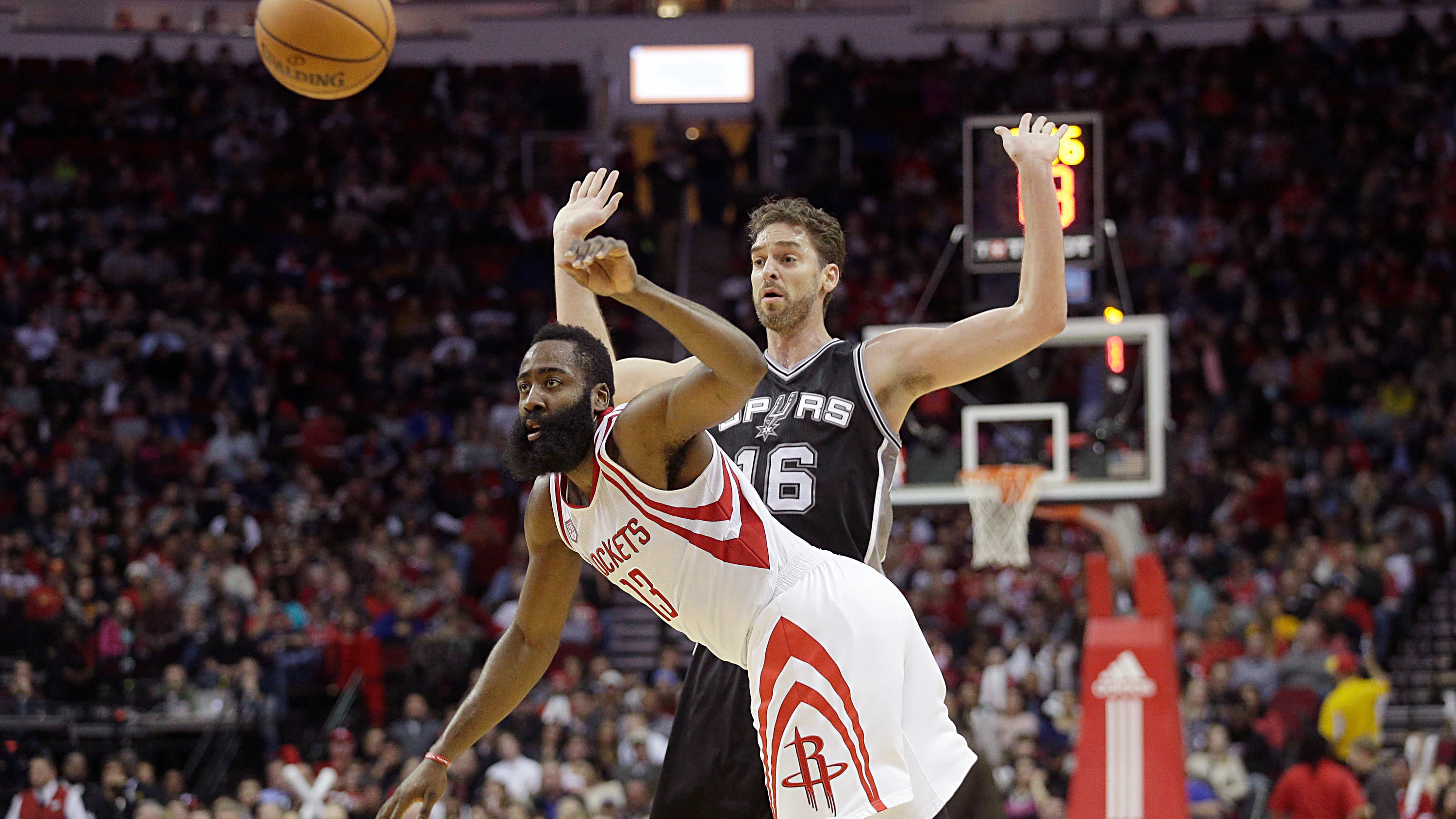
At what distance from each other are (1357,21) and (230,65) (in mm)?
15146

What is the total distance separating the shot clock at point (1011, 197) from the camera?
10.1 m

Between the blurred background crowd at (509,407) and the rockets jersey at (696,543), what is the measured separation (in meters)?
6.99

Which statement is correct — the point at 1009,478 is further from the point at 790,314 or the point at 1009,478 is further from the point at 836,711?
the point at 836,711

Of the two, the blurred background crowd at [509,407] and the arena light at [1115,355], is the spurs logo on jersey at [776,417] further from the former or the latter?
the arena light at [1115,355]

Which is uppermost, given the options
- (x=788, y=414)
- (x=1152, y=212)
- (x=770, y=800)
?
(x=1152, y=212)

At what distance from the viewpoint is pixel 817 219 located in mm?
4605

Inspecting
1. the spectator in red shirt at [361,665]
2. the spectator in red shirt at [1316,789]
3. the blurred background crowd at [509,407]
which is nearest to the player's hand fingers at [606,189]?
the blurred background crowd at [509,407]

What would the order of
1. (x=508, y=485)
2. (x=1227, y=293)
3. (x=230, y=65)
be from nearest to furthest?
1. (x=508, y=485)
2. (x=1227, y=293)
3. (x=230, y=65)

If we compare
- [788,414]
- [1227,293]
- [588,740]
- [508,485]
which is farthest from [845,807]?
[1227,293]

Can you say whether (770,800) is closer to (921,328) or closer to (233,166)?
(921,328)

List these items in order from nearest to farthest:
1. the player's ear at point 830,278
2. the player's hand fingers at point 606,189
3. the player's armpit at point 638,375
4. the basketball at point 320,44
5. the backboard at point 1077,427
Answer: the player's hand fingers at point 606,189 < the player's ear at point 830,278 < the player's armpit at point 638,375 < the basketball at point 320,44 < the backboard at point 1077,427

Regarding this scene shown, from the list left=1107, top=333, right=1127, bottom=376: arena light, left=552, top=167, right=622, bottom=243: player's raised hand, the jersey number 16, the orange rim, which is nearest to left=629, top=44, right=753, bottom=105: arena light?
left=1107, top=333, right=1127, bottom=376: arena light

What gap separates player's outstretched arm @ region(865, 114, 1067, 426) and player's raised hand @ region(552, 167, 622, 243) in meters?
0.85

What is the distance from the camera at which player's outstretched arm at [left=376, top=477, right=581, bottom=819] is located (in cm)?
435
